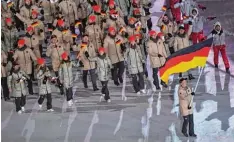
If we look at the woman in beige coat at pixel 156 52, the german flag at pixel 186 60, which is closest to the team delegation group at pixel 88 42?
the woman in beige coat at pixel 156 52

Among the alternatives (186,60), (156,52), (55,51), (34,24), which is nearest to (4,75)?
(55,51)

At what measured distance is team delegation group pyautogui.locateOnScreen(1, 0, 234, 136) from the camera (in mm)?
21562

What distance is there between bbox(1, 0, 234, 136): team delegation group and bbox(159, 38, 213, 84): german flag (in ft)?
1.39

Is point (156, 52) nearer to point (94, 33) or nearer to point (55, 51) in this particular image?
point (94, 33)

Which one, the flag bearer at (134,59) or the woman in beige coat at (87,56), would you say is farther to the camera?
the woman in beige coat at (87,56)

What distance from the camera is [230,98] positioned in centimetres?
2170

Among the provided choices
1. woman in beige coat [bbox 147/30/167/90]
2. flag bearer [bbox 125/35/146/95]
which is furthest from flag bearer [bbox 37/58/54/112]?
woman in beige coat [bbox 147/30/167/90]

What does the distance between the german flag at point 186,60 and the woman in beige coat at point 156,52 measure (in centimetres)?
274

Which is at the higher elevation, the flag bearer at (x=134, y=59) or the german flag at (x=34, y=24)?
the german flag at (x=34, y=24)

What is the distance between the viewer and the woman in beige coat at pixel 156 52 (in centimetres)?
2225

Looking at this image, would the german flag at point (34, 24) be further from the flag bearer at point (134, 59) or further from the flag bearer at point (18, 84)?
the flag bearer at point (134, 59)

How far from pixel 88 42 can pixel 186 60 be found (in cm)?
410

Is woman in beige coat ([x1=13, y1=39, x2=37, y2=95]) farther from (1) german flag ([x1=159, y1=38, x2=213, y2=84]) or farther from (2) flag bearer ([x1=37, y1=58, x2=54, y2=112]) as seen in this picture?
(1) german flag ([x1=159, y1=38, x2=213, y2=84])

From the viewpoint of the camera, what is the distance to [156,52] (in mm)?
22297
